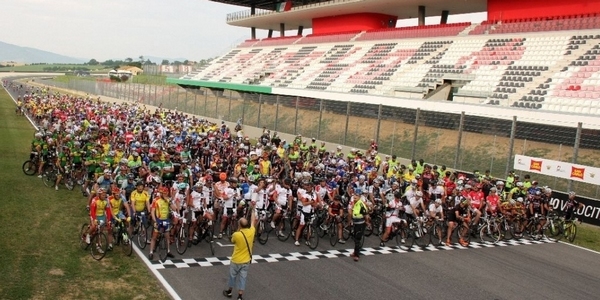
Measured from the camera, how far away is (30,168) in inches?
818

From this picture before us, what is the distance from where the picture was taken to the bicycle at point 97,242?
39.2 ft

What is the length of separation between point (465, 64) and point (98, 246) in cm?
2842

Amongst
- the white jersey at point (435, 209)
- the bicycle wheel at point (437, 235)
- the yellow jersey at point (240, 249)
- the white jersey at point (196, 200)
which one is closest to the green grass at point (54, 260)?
the yellow jersey at point (240, 249)

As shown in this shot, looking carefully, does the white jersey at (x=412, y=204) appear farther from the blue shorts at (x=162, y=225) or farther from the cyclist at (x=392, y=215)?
the blue shorts at (x=162, y=225)

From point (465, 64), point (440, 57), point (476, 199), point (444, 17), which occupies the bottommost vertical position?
→ point (476, 199)

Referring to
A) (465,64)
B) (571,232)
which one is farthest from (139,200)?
(465,64)

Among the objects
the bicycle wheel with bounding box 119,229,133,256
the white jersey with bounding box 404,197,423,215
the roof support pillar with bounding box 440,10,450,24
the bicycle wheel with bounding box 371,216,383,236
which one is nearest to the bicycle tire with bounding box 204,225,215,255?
the bicycle wheel with bounding box 119,229,133,256

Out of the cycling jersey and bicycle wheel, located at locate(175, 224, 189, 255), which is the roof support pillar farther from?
the cycling jersey

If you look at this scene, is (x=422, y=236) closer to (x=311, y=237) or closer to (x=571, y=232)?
(x=311, y=237)

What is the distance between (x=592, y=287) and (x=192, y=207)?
10270 millimetres

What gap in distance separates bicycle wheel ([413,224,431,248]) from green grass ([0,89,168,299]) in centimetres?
816

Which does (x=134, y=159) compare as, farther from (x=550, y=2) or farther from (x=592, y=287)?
(x=550, y=2)

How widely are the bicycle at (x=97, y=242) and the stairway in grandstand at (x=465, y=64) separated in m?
21.3

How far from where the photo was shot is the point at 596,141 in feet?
66.2
